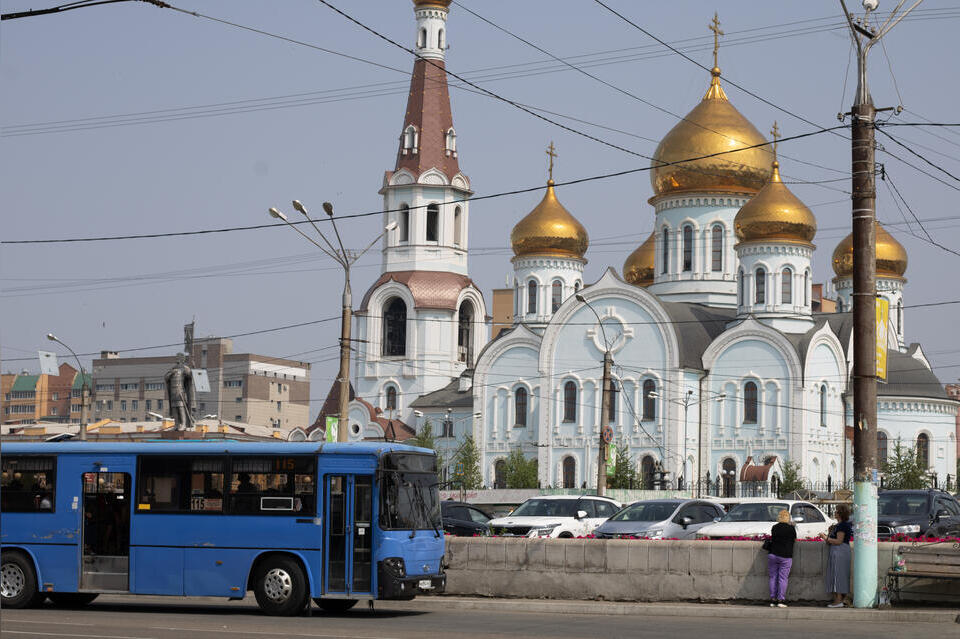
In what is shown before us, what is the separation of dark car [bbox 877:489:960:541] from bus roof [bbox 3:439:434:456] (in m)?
10.4

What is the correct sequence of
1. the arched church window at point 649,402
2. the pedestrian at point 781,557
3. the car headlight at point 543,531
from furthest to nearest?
1. the arched church window at point 649,402
2. the car headlight at point 543,531
3. the pedestrian at point 781,557

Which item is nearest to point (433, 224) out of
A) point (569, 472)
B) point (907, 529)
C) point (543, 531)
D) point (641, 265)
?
point (641, 265)

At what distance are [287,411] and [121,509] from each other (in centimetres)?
11953

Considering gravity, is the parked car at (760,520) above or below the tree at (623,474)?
below

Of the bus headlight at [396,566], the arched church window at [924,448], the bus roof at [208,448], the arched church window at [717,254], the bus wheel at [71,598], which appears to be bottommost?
the bus wheel at [71,598]

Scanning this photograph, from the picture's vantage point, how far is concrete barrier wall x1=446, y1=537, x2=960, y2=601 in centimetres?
1895

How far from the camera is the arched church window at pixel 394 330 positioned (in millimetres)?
71438

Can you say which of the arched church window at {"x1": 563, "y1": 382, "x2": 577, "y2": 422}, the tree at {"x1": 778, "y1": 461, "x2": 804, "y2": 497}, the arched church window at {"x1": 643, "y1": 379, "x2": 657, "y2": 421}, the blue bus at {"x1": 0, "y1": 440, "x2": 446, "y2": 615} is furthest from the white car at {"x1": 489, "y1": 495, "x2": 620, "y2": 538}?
the arched church window at {"x1": 563, "y1": 382, "x2": 577, "y2": 422}

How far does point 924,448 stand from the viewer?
61062 millimetres

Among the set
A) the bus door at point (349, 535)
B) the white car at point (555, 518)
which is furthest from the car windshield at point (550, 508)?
the bus door at point (349, 535)

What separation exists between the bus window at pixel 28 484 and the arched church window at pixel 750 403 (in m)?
43.3

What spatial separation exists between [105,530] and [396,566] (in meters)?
4.20

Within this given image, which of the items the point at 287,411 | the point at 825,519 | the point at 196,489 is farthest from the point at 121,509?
the point at 287,411

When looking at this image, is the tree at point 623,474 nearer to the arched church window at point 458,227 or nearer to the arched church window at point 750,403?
the arched church window at point 750,403
